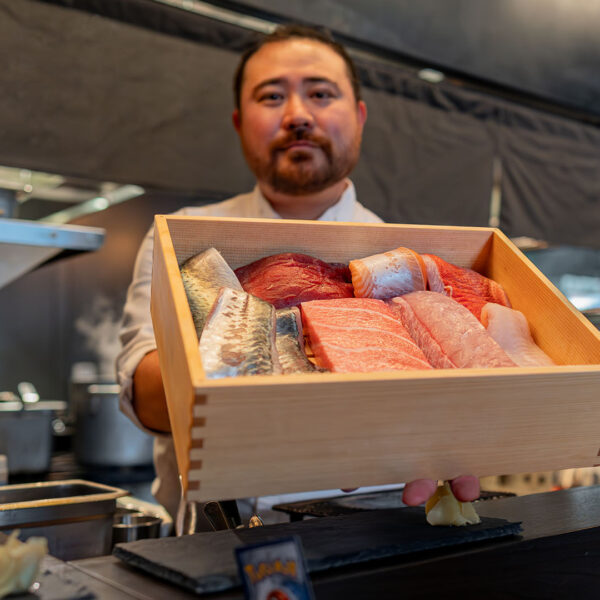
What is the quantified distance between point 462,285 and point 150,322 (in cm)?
83

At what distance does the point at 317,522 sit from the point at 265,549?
0.35 metres

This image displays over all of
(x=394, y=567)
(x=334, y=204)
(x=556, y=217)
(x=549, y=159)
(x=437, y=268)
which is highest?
(x=549, y=159)

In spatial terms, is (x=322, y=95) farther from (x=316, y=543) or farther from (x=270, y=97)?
(x=316, y=543)

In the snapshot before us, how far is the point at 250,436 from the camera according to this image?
712 mm

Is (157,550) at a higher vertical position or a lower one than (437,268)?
lower

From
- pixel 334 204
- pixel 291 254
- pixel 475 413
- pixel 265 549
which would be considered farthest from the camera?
pixel 334 204

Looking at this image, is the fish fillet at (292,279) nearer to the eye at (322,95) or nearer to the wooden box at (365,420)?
the wooden box at (365,420)

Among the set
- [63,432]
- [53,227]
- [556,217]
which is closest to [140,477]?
[63,432]

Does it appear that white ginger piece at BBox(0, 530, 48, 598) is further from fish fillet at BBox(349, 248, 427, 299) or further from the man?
the man

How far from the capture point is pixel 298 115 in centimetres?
181

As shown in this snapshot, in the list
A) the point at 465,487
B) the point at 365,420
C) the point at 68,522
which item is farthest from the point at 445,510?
the point at 68,522

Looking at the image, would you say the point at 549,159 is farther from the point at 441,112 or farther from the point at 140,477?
the point at 140,477

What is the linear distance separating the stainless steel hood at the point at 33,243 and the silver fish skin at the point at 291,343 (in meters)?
1.71

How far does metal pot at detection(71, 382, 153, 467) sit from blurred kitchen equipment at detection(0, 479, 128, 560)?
5.48 ft
